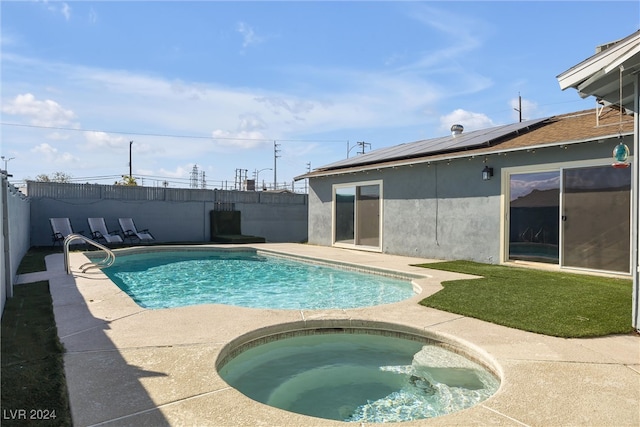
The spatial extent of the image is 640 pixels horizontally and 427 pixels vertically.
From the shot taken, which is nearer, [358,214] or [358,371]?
[358,371]

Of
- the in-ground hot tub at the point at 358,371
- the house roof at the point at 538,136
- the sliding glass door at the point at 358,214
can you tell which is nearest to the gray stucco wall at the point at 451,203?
the house roof at the point at 538,136

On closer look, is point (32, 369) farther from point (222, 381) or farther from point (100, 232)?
point (100, 232)

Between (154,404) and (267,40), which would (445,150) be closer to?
(267,40)

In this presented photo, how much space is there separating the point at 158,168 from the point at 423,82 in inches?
1740

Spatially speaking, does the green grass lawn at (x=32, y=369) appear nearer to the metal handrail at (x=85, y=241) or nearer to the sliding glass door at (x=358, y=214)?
the metal handrail at (x=85, y=241)

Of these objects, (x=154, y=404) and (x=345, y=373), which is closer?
(x=154, y=404)

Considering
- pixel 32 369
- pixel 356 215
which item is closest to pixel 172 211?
pixel 356 215

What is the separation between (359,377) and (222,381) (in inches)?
56.2

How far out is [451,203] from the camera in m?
11.0

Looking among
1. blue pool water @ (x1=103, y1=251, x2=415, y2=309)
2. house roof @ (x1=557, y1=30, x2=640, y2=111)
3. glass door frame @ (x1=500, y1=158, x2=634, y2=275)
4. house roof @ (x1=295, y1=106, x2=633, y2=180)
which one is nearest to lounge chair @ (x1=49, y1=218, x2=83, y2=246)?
blue pool water @ (x1=103, y1=251, x2=415, y2=309)

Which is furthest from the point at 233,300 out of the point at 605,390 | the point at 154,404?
the point at 605,390

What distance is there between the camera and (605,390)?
290cm

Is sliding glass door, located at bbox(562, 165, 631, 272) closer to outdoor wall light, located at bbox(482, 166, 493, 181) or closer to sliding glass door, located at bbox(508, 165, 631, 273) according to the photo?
sliding glass door, located at bbox(508, 165, 631, 273)

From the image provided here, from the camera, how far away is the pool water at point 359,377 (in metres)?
3.17
